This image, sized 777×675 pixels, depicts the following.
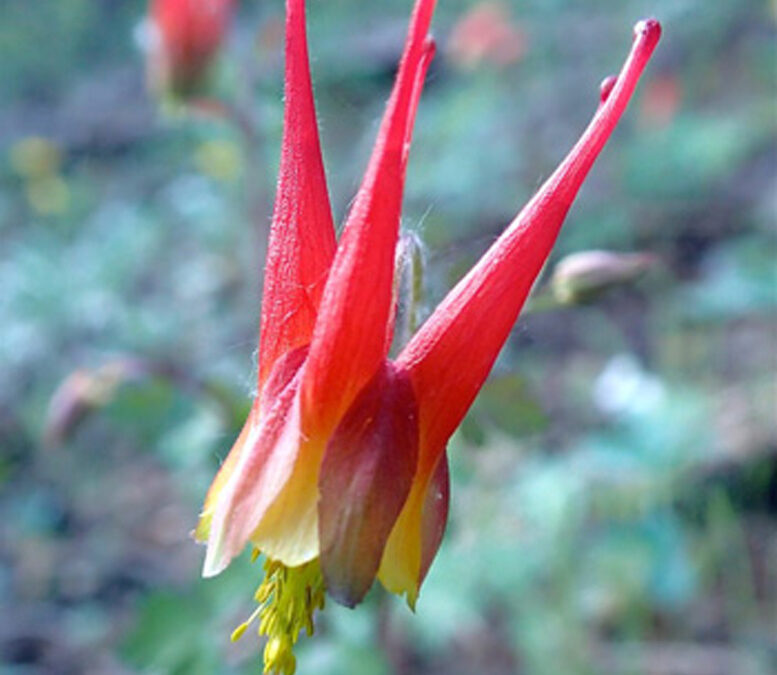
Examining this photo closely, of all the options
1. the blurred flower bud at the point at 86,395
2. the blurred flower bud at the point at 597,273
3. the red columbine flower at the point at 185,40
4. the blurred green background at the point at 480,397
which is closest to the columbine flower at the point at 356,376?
the blurred green background at the point at 480,397

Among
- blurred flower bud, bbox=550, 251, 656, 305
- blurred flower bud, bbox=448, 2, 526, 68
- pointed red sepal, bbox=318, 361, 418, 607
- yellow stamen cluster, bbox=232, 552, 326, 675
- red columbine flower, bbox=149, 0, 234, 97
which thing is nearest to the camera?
pointed red sepal, bbox=318, 361, 418, 607

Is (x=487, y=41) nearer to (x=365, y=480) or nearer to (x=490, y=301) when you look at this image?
(x=490, y=301)

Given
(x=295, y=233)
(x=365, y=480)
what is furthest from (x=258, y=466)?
(x=295, y=233)

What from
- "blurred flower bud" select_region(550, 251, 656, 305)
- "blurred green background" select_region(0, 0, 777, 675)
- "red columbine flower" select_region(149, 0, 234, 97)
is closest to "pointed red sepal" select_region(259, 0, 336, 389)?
"blurred green background" select_region(0, 0, 777, 675)

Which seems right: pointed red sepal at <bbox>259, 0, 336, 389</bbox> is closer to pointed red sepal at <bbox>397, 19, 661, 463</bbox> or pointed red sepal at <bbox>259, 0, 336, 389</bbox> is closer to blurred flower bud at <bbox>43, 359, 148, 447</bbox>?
pointed red sepal at <bbox>397, 19, 661, 463</bbox>

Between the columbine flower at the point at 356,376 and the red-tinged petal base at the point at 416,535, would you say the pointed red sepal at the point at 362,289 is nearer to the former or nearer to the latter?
the columbine flower at the point at 356,376

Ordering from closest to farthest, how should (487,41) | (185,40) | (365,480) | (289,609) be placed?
(365,480), (289,609), (185,40), (487,41)

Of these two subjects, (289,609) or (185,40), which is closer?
(289,609)
